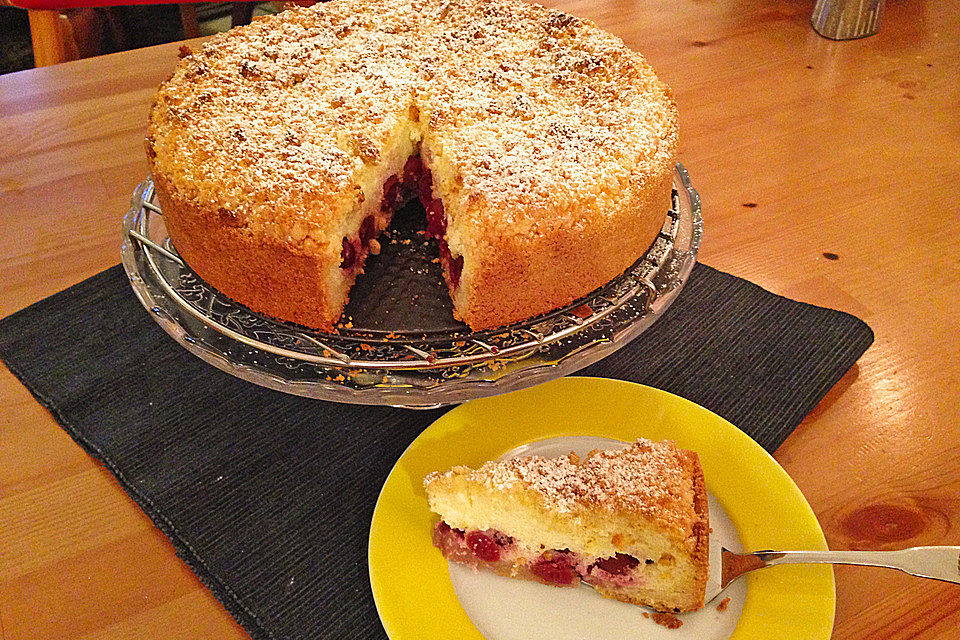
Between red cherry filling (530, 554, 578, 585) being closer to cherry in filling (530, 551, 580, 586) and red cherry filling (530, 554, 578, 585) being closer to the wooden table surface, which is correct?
cherry in filling (530, 551, 580, 586)

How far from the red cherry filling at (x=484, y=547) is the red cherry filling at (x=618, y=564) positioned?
17 cm

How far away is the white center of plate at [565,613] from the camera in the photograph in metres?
1.12

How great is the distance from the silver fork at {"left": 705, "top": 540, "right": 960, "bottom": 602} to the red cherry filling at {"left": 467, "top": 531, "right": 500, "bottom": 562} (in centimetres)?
35

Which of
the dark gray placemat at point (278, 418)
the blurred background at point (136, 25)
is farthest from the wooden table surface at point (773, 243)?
the blurred background at point (136, 25)

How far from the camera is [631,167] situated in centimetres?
154

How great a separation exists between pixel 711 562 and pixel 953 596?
1.40 feet

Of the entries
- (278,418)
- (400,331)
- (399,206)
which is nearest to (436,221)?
(399,206)

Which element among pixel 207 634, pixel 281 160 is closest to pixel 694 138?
pixel 281 160

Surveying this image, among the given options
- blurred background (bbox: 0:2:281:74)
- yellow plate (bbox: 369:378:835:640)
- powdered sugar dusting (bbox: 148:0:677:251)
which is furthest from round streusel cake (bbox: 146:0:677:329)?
blurred background (bbox: 0:2:281:74)

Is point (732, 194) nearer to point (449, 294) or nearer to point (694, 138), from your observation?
point (694, 138)

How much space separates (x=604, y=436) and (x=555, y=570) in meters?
0.29

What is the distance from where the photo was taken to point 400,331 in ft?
4.75

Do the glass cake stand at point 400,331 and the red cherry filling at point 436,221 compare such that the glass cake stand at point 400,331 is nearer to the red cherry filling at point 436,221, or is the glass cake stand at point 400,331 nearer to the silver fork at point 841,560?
the red cherry filling at point 436,221

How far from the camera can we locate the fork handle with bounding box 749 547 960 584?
108 centimetres
